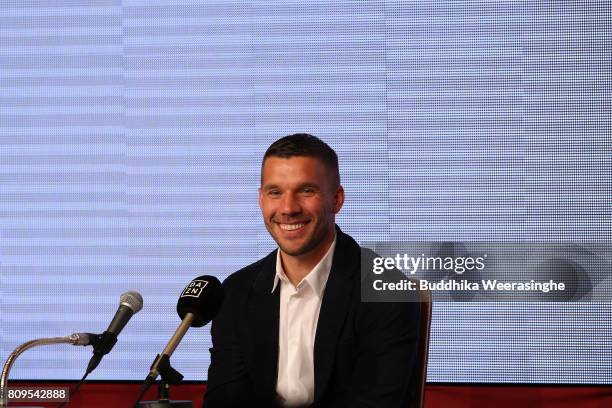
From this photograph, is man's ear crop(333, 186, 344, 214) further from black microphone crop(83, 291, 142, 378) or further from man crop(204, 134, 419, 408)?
black microphone crop(83, 291, 142, 378)

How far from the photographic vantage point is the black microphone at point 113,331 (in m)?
2.03

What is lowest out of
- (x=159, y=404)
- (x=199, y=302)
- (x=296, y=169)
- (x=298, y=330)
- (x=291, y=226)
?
(x=159, y=404)

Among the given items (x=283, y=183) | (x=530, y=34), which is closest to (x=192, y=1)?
(x=530, y=34)

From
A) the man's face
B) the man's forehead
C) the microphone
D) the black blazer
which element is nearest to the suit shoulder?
the black blazer

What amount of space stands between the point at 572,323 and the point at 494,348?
0.34 meters

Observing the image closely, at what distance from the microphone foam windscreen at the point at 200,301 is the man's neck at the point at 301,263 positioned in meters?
0.51

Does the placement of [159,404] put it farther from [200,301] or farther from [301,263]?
[301,263]

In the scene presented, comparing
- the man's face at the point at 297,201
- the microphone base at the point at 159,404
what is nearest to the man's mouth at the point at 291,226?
the man's face at the point at 297,201

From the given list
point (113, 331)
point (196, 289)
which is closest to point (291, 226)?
point (196, 289)

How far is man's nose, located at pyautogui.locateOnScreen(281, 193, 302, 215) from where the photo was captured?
254 centimetres

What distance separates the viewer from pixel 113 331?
2.05 meters

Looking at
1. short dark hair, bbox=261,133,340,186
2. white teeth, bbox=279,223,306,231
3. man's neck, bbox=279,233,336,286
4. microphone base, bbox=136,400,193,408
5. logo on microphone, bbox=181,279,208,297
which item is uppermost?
short dark hair, bbox=261,133,340,186

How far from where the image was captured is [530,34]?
12.4ft

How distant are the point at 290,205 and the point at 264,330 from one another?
14.4 inches
